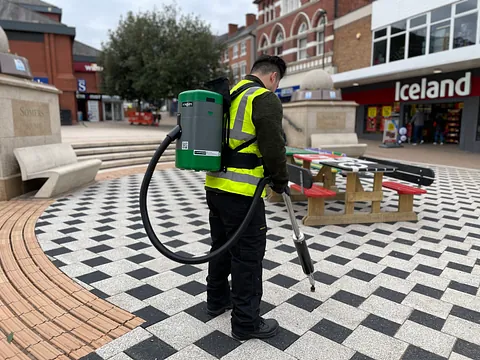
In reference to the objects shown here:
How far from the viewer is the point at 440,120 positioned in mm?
19969

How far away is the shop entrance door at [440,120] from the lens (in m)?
19.4

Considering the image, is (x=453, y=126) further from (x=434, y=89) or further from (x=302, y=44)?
(x=302, y=44)

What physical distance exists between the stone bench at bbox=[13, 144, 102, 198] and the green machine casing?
4.97 metres

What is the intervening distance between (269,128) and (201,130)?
429 millimetres

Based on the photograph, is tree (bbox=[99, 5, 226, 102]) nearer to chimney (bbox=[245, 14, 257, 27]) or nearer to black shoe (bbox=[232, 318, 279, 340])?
chimney (bbox=[245, 14, 257, 27])

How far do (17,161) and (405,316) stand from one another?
650 cm

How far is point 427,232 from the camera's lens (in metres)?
4.91

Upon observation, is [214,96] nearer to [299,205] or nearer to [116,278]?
[116,278]

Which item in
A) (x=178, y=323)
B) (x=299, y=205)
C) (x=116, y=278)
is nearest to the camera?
(x=178, y=323)

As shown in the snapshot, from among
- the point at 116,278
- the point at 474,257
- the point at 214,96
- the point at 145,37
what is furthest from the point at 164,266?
the point at 145,37

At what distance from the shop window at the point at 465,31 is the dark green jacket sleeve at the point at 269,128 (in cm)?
1688

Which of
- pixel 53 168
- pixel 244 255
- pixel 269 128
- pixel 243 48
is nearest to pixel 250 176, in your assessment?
pixel 269 128

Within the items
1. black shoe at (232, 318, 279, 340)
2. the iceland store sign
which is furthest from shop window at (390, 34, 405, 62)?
black shoe at (232, 318, 279, 340)

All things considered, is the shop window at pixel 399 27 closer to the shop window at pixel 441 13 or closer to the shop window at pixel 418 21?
the shop window at pixel 418 21
